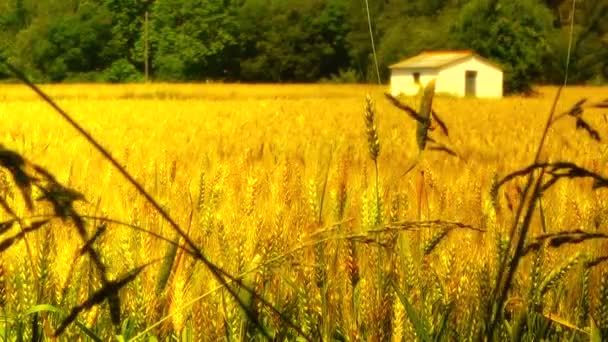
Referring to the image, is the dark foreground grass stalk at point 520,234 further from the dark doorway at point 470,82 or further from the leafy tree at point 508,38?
the leafy tree at point 508,38

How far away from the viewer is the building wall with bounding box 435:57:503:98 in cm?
4331

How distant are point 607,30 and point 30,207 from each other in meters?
0.47

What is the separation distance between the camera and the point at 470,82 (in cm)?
4466

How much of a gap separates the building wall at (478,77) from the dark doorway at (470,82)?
20 cm

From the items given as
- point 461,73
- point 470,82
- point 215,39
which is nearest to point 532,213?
point 461,73

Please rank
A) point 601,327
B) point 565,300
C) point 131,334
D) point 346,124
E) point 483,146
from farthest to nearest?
point 346,124, point 483,146, point 565,300, point 131,334, point 601,327

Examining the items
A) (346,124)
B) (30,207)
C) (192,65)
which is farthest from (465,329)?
(192,65)

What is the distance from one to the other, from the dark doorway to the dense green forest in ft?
7.74

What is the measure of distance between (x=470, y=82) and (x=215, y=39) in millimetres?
20523

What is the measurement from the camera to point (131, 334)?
1175mm

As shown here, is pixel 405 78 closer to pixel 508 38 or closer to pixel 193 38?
pixel 508 38

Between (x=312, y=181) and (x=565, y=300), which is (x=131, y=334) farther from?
(x=565, y=300)

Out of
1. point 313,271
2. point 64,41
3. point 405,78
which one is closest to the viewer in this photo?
point 313,271

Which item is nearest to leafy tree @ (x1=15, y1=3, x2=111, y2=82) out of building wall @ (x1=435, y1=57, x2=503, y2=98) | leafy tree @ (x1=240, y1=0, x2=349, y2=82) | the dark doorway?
leafy tree @ (x1=240, y1=0, x2=349, y2=82)
